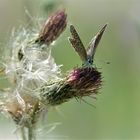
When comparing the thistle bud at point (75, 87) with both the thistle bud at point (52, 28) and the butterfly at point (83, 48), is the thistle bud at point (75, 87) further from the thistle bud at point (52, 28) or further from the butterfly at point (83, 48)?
the thistle bud at point (52, 28)

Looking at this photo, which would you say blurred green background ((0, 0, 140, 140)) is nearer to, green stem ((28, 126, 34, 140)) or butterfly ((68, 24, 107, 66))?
butterfly ((68, 24, 107, 66))

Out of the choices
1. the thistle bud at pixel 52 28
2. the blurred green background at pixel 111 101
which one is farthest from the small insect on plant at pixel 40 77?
the blurred green background at pixel 111 101

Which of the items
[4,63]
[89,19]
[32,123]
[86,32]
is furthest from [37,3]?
[89,19]

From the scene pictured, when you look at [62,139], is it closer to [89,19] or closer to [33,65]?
[33,65]

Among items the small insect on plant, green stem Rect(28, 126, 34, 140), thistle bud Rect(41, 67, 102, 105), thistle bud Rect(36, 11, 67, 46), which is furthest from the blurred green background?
green stem Rect(28, 126, 34, 140)

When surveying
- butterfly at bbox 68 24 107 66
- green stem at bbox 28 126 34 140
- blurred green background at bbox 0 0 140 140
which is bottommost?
green stem at bbox 28 126 34 140

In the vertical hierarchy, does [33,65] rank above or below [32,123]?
above

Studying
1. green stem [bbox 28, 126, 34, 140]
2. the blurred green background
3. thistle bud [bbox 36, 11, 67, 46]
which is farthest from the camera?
the blurred green background

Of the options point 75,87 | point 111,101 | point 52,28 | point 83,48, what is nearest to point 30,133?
point 75,87

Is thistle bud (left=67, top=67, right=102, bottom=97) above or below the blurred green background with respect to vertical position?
below
